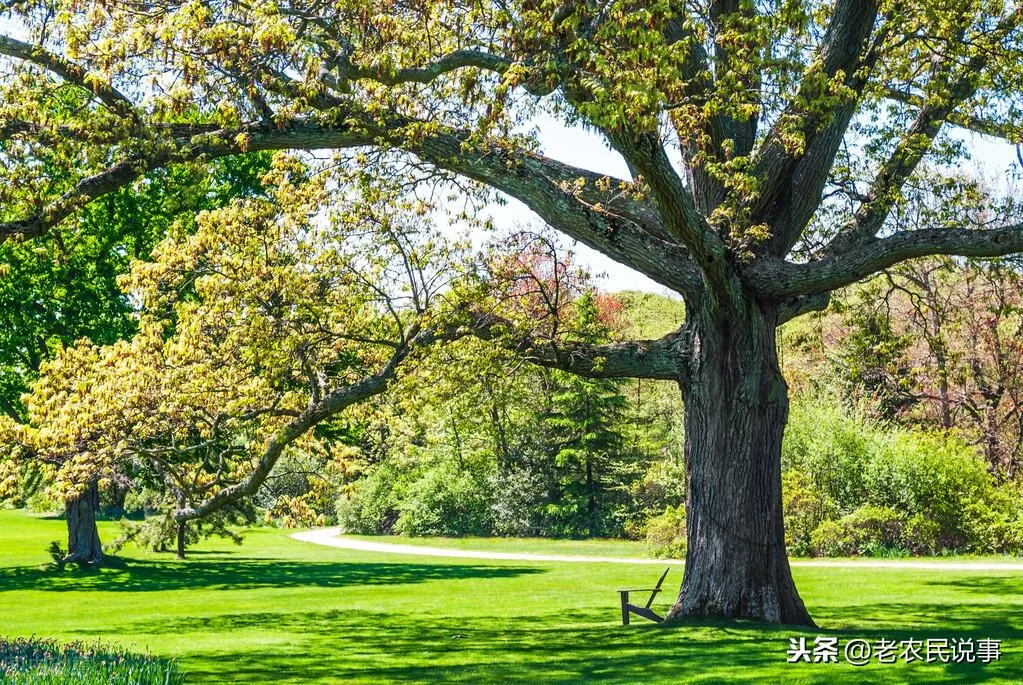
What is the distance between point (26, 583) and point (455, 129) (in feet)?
65.5


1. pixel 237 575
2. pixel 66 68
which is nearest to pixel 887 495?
pixel 237 575

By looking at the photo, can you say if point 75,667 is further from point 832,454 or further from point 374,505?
point 374,505

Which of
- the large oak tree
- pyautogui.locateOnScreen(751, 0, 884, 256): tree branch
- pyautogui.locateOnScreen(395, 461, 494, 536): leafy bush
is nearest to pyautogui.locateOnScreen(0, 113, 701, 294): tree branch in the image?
the large oak tree

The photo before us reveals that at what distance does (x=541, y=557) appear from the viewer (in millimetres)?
31578

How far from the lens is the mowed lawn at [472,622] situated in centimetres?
1059

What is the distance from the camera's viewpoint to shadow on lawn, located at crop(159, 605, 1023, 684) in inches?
389

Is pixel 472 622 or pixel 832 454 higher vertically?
pixel 832 454

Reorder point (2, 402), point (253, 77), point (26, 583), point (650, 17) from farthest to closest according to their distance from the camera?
1. point (2, 402)
2. point (26, 583)
3. point (253, 77)
4. point (650, 17)

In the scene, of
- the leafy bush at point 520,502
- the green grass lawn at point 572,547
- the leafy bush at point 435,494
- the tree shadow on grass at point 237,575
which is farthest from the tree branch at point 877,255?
the leafy bush at point 435,494

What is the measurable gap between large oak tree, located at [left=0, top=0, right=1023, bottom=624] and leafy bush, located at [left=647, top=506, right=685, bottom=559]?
1513cm

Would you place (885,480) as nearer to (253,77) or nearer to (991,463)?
(991,463)

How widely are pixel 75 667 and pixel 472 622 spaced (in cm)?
864

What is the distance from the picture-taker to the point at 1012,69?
12.9m

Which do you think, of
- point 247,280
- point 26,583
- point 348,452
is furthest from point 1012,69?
point 26,583
